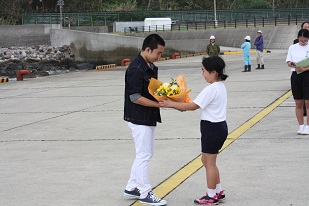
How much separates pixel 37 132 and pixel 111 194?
17.3 feet

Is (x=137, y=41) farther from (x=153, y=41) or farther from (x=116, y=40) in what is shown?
(x=153, y=41)

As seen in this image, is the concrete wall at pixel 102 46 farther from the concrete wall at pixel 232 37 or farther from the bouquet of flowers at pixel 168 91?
the bouquet of flowers at pixel 168 91

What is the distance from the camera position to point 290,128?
11469 mm

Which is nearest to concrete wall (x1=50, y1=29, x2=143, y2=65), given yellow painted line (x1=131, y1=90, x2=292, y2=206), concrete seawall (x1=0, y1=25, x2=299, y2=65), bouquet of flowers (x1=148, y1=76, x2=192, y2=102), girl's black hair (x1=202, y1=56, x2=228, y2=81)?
concrete seawall (x1=0, y1=25, x2=299, y2=65)

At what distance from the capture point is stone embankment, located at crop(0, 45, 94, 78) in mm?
46616

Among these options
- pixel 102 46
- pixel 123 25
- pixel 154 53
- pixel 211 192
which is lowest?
pixel 102 46

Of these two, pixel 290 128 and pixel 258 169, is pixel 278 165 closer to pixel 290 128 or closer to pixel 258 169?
pixel 258 169

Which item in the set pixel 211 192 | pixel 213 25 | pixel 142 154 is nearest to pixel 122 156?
pixel 142 154

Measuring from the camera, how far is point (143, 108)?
7.02 meters

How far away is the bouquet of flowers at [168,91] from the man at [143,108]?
0.35 ft

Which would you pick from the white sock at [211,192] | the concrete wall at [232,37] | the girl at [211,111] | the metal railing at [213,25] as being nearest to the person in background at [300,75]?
the girl at [211,111]

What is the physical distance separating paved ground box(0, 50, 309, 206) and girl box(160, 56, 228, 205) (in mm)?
295

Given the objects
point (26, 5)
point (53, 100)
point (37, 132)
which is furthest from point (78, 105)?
point (26, 5)

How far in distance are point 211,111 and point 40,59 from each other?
157ft
